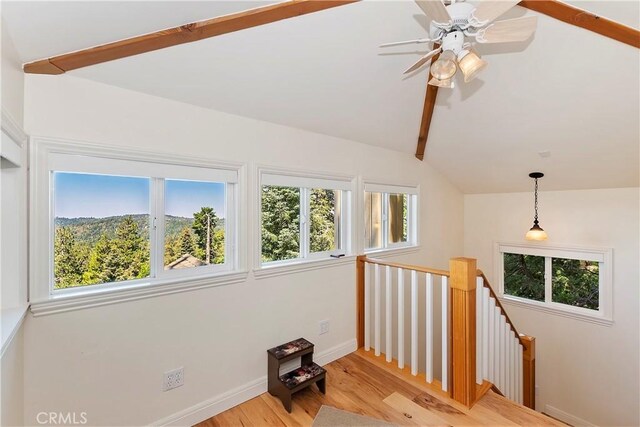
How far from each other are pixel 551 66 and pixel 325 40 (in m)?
1.74

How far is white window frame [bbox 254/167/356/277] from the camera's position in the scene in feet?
7.83

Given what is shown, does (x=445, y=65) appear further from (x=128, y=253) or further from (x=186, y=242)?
(x=128, y=253)

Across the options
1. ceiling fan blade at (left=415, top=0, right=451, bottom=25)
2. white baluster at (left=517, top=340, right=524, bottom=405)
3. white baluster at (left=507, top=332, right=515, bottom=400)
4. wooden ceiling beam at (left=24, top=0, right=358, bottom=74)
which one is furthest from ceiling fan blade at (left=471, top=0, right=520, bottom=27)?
white baluster at (left=517, top=340, right=524, bottom=405)

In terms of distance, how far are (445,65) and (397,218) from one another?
98.7 inches

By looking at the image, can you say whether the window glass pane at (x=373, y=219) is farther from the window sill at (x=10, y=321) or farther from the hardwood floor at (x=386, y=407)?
the window sill at (x=10, y=321)

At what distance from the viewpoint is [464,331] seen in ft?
7.04

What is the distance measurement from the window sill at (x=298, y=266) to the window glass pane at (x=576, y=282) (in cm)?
322

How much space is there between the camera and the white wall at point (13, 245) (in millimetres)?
1303

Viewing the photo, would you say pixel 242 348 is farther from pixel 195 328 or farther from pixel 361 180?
pixel 361 180

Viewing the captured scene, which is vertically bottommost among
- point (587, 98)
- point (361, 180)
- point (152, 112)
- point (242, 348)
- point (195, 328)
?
point (242, 348)

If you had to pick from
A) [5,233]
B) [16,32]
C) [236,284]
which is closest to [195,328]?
[236,284]

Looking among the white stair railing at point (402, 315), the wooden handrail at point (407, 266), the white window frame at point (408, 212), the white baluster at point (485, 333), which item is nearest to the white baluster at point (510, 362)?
the white baluster at point (485, 333)

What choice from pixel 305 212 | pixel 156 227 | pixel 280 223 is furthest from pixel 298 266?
pixel 156 227

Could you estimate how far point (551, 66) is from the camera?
2.16 m
